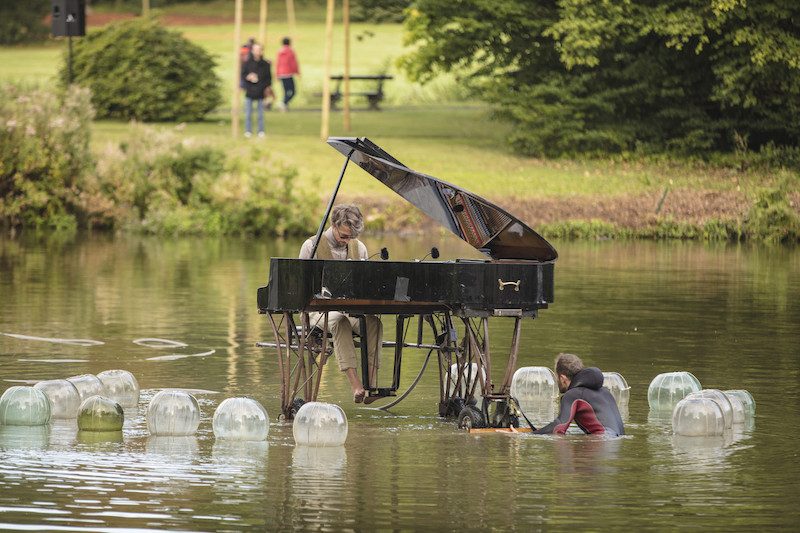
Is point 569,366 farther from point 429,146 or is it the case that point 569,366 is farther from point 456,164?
point 429,146

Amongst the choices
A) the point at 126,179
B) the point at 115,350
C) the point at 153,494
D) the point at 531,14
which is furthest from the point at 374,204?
the point at 153,494

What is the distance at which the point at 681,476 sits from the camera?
11195 mm

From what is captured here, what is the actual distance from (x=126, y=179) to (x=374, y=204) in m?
4.78

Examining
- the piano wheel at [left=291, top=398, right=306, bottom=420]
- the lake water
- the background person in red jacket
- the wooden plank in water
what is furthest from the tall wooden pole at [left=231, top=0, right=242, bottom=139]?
the wooden plank in water

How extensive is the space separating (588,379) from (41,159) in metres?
22.6

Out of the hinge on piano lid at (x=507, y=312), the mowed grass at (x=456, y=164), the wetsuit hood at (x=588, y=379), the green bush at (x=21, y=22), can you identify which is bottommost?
the wetsuit hood at (x=588, y=379)

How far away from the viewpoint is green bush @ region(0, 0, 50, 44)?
7594 centimetres

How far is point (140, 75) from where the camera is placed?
4669 centimetres

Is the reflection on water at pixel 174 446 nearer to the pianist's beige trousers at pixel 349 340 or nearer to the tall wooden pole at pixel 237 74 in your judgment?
the pianist's beige trousers at pixel 349 340

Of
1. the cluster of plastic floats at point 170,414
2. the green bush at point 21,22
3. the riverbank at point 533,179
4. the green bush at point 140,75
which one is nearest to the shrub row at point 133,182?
the riverbank at point 533,179

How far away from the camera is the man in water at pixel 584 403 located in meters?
12.6

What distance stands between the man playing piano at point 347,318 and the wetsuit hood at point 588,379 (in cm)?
153

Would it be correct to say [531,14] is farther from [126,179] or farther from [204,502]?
[204,502]

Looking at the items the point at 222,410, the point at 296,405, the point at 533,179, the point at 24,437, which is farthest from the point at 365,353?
the point at 533,179
